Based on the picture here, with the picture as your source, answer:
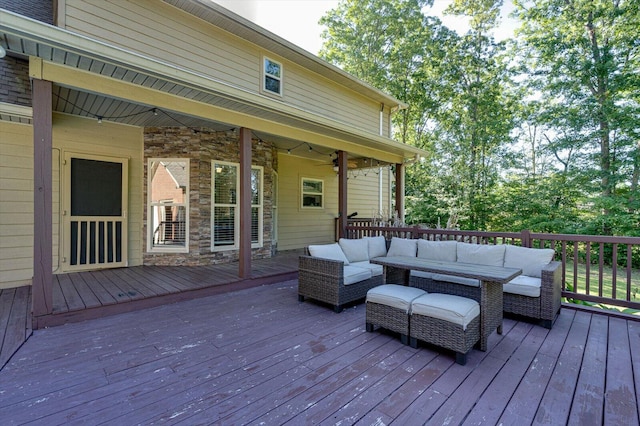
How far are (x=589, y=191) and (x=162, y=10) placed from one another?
45.0 feet

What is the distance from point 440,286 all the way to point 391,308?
1109 millimetres

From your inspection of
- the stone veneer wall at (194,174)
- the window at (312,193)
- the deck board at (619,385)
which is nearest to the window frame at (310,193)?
the window at (312,193)

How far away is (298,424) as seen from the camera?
5.94 feet

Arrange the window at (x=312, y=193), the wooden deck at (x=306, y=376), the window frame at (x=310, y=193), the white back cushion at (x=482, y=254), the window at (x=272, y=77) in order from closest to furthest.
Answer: the wooden deck at (x=306, y=376) < the white back cushion at (x=482, y=254) < the window at (x=272, y=77) < the window frame at (x=310, y=193) < the window at (x=312, y=193)

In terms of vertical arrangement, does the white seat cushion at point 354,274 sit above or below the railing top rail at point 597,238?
below

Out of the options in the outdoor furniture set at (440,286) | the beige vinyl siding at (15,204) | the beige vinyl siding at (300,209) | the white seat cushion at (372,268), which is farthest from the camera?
the beige vinyl siding at (300,209)

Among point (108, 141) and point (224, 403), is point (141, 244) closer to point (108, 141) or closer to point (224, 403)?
point (108, 141)

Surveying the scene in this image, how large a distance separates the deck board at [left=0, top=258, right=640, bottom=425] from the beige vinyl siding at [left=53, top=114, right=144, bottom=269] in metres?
2.84

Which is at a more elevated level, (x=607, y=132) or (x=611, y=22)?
(x=611, y=22)

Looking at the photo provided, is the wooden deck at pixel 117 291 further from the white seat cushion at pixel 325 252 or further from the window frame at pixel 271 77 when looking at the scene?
the window frame at pixel 271 77

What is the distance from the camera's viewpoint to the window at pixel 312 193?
9.08m

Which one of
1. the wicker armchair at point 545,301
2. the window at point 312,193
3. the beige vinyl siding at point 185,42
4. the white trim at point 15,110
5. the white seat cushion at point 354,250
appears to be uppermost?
the beige vinyl siding at point 185,42

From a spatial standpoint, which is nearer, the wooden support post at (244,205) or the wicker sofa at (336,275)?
the wicker sofa at (336,275)

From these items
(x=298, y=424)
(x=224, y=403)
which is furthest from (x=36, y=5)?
(x=298, y=424)
